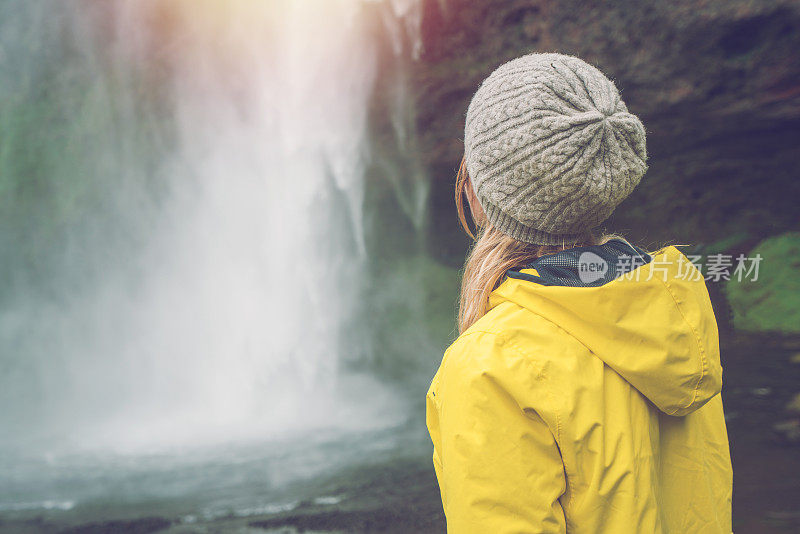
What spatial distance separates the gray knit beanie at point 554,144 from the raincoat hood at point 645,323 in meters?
0.13

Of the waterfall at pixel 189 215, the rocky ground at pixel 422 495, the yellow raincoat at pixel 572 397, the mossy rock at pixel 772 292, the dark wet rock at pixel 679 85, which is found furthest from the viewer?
the waterfall at pixel 189 215

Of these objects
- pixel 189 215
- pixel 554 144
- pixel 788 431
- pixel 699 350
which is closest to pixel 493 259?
pixel 554 144

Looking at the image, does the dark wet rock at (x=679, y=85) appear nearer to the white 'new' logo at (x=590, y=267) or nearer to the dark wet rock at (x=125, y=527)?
the white 'new' logo at (x=590, y=267)

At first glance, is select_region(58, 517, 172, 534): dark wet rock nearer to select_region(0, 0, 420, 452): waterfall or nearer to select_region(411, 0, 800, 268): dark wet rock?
select_region(0, 0, 420, 452): waterfall

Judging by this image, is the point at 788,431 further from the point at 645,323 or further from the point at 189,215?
the point at 189,215

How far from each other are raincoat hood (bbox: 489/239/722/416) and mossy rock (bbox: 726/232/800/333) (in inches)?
232

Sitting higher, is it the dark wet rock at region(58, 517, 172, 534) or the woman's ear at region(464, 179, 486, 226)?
the woman's ear at region(464, 179, 486, 226)

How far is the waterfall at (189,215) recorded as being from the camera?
7352 millimetres

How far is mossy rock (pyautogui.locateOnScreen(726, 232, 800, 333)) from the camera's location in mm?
6020

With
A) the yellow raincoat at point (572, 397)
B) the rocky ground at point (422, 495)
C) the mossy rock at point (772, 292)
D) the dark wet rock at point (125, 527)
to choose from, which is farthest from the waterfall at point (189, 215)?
the yellow raincoat at point (572, 397)

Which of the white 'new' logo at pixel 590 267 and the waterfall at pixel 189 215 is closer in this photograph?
the white 'new' logo at pixel 590 267

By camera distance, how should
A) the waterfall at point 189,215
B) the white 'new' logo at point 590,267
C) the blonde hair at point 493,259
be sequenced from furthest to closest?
the waterfall at point 189,215, the blonde hair at point 493,259, the white 'new' logo at point 590,267

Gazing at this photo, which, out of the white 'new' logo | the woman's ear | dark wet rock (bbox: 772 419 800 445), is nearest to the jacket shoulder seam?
the white 'new' logo

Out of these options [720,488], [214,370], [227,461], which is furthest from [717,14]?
[214,370]
